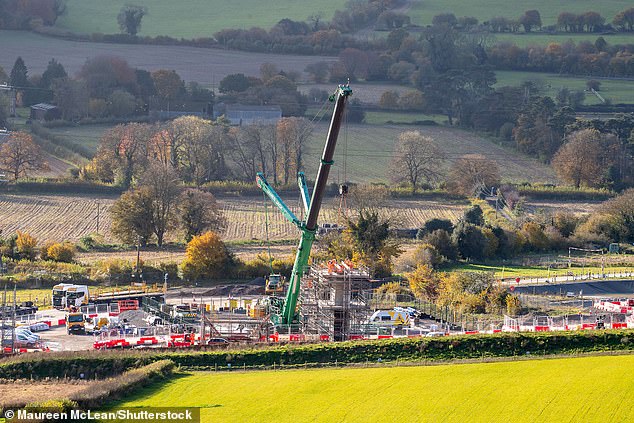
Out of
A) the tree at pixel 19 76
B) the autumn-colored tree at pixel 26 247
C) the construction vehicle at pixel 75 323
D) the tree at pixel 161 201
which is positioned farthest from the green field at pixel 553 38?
the construction vehicle at pixel 75 323

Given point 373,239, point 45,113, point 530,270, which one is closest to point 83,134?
point 45,113

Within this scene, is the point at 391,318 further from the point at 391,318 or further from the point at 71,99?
the point at 71,99

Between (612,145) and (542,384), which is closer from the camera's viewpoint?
(542,384)

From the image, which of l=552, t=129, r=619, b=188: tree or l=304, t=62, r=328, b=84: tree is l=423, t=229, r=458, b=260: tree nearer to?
l=552, t=129, r=619, b=188: tree

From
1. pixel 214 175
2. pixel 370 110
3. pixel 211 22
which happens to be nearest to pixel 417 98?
pixel 370 110

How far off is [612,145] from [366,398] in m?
64.8

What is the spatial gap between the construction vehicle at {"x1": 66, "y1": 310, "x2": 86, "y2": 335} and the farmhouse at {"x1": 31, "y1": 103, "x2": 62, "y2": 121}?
55512 mm

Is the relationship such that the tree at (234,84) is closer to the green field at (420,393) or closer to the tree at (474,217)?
the tree at (474,217)

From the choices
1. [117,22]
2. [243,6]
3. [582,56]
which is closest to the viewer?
[582,56]

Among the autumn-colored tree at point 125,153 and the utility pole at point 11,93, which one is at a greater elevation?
the utility pole at point 11,93

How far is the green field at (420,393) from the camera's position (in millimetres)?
33656

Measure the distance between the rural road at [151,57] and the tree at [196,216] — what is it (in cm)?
4945

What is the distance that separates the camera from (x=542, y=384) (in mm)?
36375

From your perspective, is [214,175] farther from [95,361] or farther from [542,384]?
[542,384]
